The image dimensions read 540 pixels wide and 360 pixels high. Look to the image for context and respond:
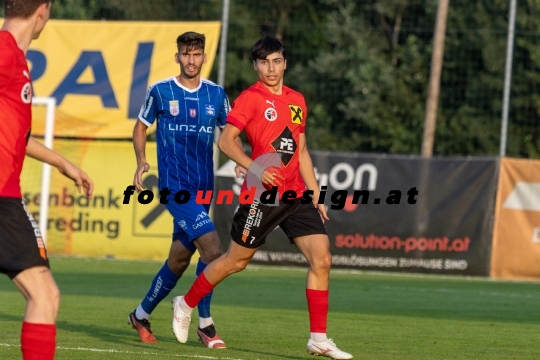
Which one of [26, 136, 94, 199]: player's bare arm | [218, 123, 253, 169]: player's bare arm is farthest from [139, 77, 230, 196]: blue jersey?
[26, 136, 94, 199]: player's bare arm

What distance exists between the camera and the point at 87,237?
64.1ft

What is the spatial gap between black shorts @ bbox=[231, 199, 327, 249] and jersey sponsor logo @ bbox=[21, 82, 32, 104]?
→ 2664 mm

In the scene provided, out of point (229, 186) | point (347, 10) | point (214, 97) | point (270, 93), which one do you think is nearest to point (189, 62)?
point (214, 97)

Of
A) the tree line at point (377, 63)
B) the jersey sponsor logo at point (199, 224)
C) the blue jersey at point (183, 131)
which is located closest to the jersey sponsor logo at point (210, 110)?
the blue jersey at point (183, 131)

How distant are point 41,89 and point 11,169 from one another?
1546cm

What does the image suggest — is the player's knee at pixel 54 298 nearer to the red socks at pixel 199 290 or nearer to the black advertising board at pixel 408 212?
the red socks at pixel 199 290

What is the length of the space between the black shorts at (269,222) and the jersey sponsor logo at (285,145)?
0.32m

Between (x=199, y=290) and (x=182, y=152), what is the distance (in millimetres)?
1252

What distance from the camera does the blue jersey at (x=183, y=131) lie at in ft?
29.2

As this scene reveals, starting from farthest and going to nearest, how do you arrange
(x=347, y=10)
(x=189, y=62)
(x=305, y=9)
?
1. (x=305, y=9)
2. (x=347, y=10)
3. (x=189, y=62)

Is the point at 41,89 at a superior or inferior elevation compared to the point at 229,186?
superior

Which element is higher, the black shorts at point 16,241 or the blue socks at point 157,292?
the black shorts at point 16,241

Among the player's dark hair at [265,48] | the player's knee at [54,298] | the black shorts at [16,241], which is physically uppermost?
the player's dark hair at [265,48]

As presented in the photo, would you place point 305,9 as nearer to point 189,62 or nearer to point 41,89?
point 41,89
